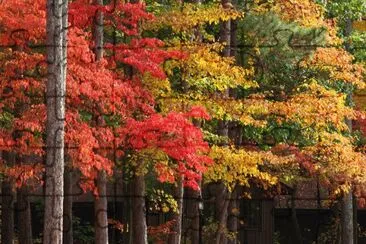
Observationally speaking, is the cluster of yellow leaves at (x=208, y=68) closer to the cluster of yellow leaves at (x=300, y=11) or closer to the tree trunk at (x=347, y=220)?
the cluster of yellow leaves at (x=300, y=11)

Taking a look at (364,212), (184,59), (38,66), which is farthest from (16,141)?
(364,212)

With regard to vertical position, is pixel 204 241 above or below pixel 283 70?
below

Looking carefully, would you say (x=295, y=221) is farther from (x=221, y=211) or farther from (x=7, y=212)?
(x=7, y=212)

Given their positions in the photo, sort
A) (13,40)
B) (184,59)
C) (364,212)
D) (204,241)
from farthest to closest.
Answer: (364,212) < (204,241) < (184,59) < (13,40)

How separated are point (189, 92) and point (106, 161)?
11.8ft

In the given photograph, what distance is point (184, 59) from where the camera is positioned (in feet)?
66.5

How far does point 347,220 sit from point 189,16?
38.1 feet

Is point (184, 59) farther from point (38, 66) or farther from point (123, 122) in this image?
point (38, 66)

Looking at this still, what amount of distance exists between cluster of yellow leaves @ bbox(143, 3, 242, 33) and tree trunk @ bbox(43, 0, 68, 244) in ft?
14.1

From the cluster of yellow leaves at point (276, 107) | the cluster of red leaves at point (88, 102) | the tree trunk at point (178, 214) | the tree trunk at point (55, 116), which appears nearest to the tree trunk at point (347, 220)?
the cluster of yellow leaves at point (276, 107)

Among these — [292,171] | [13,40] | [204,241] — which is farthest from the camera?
[204,241]

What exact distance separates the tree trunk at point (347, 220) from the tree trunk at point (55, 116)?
574 inches

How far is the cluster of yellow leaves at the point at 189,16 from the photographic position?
20.5 meters

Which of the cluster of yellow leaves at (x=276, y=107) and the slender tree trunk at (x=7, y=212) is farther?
the slender tree trunk at (x=7, y=212)
